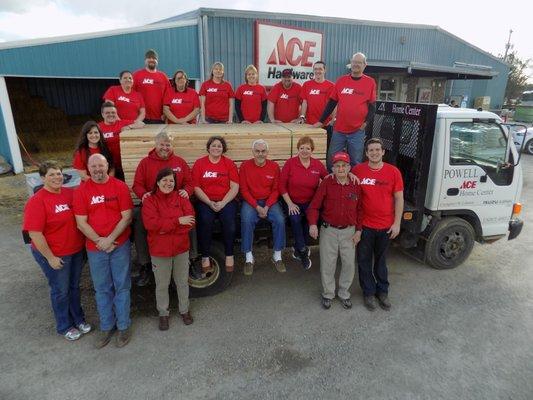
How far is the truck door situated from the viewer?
5.10 meters

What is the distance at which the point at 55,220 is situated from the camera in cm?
362

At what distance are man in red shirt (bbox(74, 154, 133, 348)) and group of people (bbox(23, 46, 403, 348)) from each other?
0.01 meters

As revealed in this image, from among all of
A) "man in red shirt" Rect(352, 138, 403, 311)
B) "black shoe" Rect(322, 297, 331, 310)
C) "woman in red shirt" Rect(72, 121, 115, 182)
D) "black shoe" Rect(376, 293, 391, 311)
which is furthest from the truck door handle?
"woman in red shirt" Rect(72, 121, 115, 182)

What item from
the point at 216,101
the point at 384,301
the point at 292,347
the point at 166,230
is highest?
the point at 216,101

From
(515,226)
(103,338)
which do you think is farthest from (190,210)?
(515,226)

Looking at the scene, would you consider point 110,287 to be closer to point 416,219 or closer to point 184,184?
point 184,184

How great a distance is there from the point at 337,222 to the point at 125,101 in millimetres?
3691

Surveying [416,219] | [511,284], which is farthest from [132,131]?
[511,284]

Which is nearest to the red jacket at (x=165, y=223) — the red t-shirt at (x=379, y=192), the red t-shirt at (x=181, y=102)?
the red t-shirt at (x=379, y=192)

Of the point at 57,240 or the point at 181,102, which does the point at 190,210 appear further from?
the point at 181,102

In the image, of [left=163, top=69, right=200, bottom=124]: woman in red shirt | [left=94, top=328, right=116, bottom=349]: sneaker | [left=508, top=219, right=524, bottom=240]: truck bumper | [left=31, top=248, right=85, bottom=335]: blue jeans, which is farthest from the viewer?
[left=163, top=69, right=200, bottom=124]: woman in red shirt

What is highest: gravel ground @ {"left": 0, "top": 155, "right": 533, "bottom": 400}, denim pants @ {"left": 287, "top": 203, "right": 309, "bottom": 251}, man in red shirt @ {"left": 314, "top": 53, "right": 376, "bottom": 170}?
man in red shirt @ {"left": 314, "top": 53, "right": 376, "bottom": 170}

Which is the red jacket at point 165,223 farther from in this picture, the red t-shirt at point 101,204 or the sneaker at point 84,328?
the sneaker at point 84,328

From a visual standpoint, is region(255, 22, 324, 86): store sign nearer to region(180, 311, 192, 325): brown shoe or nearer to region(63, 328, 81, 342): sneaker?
region(180, 311, 192, 325): brown shoe
